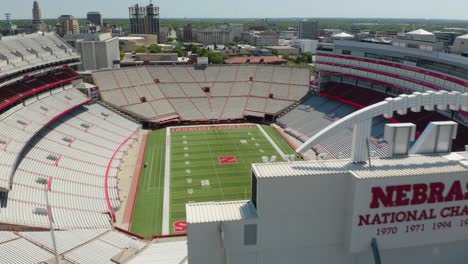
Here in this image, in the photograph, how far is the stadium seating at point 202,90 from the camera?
186ft

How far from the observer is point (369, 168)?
16.0 m

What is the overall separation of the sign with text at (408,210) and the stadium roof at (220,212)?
13.9ft

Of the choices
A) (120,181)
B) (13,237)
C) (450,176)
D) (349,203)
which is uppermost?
(450,176)

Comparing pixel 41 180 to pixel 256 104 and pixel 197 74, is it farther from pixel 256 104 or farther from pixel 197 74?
pixel 197 74

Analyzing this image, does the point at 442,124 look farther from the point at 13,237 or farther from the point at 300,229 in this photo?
the point at 13,237

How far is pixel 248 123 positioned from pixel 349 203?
40630 millimetres

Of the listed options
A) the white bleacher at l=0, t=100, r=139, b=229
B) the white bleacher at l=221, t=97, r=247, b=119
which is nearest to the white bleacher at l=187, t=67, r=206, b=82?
the white bleacher at l=221, t=97, r=247, b=119

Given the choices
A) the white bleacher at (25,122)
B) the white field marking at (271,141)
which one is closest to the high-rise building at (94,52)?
the white bleacher at (25,122)

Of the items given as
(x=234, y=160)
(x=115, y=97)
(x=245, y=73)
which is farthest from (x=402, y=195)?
(x=245, y=73)

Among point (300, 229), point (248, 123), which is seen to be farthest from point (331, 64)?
point (300, 229)

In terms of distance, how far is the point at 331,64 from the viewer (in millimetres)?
56906

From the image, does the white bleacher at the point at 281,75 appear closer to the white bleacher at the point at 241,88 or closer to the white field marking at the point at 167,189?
the white bleacher at the point at 241,88

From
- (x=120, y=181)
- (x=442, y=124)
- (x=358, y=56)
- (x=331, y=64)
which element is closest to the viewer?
(x=442, y=124)

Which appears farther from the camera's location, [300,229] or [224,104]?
[224,104]
